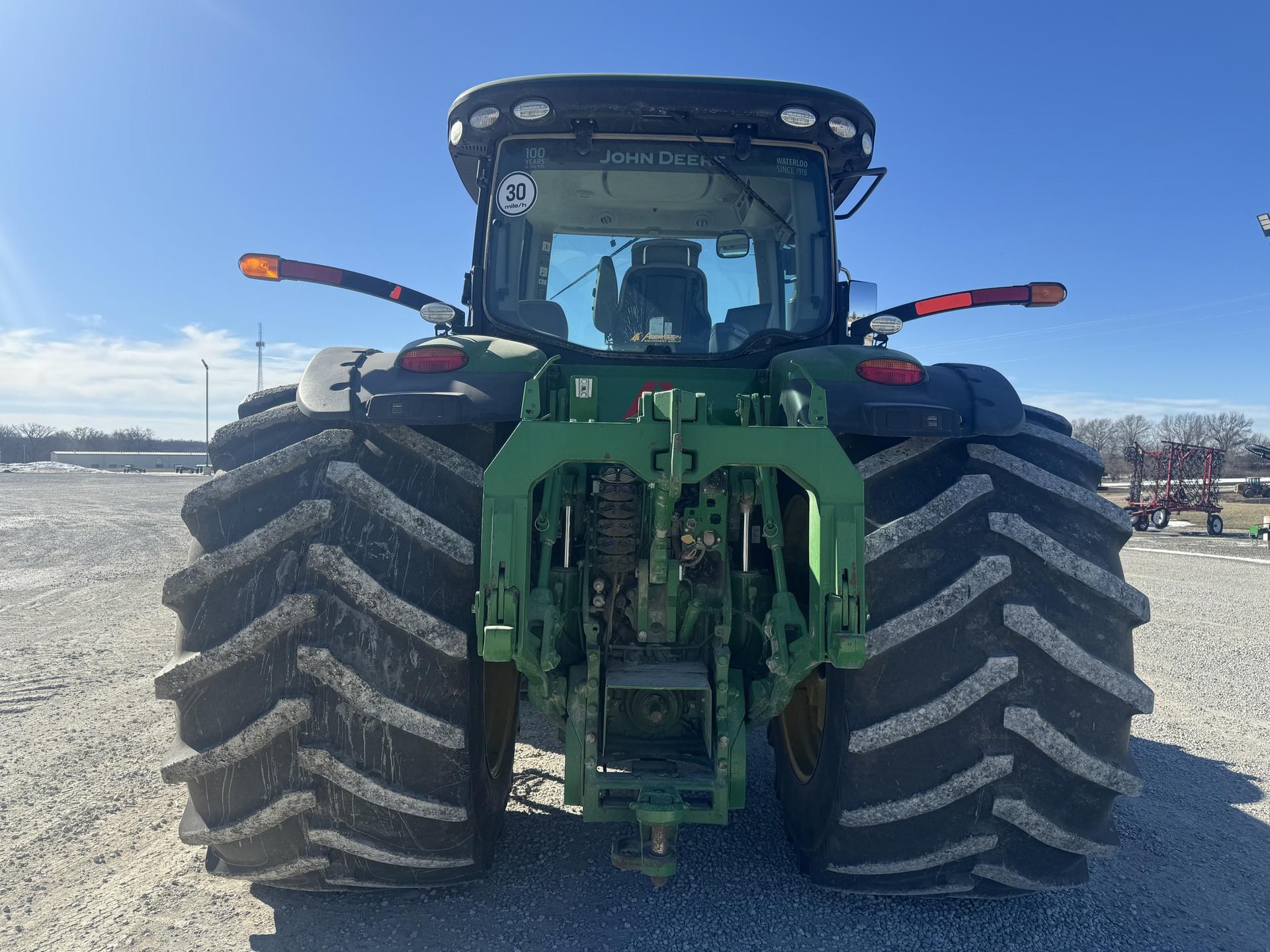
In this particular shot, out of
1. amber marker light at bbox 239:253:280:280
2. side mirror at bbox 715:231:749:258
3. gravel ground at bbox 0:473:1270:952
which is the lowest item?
gravel ground at bbox 0:473:1270:952

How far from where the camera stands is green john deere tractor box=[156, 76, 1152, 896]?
6.38 ft

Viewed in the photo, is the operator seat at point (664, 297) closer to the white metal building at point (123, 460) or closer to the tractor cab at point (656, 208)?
the tractor cab at point (656, 208)

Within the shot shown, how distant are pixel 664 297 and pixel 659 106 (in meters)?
0.65

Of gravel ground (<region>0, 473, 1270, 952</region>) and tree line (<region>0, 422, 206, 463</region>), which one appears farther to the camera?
tree line (<region>0, 422, 206, 463</region>)

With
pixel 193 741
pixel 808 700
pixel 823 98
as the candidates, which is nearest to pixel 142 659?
pixel 193 741

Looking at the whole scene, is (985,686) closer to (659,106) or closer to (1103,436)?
(659,106)

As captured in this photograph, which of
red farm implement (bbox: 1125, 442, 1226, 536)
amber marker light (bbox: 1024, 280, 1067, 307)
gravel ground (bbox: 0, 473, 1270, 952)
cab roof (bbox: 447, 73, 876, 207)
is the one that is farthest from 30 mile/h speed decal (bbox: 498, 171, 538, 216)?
red farm implement (bbox: 1125, 442, 1226, 536)

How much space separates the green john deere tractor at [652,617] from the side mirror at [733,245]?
78cm

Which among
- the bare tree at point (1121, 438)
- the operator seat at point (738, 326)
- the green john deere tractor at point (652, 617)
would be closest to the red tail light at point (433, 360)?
the green john deere tractor at point (652, 617)

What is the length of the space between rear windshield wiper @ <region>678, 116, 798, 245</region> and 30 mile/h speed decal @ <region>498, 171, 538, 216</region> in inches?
23.2

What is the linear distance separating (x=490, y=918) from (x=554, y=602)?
0.95 m

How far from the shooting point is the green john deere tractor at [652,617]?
1.95m

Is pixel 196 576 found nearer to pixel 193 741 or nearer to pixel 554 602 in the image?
pixel 193 741

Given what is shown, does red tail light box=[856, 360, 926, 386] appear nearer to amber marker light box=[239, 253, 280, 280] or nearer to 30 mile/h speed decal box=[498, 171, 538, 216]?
30 mile/h speed decal box=[498, 171, 538, 216]
